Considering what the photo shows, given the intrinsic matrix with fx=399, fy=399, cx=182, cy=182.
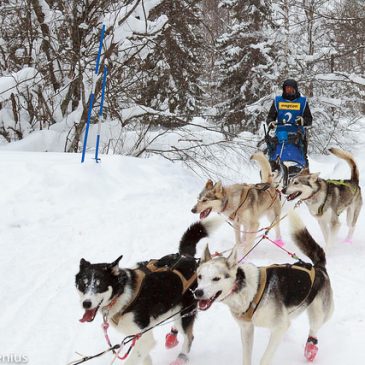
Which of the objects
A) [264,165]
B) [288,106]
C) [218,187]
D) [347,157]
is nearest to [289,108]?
[288,106]

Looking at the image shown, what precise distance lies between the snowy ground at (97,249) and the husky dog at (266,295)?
1.25ft

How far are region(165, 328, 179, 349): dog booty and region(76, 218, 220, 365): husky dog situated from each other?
0.57ft

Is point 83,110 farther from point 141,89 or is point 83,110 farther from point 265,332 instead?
point 265,332

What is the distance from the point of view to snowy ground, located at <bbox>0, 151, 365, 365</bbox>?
10.6 ft

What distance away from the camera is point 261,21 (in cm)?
1672

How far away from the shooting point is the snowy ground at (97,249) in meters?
3.23

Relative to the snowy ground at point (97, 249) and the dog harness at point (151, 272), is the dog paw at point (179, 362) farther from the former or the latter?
the dog harness at point (151, 272)

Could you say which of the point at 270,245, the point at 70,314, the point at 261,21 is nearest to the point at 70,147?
the point at 270,245

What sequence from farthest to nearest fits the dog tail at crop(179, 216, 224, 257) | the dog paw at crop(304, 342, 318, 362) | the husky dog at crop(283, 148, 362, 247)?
the husky dog at crop(283, 148, 362, 247)
the dog tail at crop(179, 216, 224, 257)
the dog paw at crop(304, 342, 318, 362)

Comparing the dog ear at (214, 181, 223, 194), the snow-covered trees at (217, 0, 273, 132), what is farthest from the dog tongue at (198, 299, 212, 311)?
the snow-covered trees at (217, 0, 273, 132)

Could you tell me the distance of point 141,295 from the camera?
2795 millimetres

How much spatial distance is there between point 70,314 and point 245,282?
179 cm

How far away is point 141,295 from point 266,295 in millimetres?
866

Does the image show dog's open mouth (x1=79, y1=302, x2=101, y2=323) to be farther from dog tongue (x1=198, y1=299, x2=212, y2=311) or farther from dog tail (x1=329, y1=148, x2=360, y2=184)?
dog tail (x1=329, y1=148, x2=360, y2=184)
